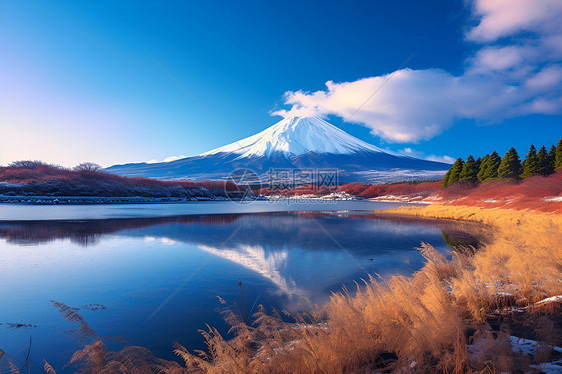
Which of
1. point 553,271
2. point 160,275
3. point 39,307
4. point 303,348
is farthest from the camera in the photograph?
point 160,275

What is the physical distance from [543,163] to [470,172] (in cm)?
1095

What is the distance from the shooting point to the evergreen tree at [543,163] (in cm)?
3731

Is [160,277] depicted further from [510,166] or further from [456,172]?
[456,172]

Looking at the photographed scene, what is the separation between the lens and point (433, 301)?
3697mm

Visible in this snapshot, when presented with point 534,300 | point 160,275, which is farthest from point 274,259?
point 534,300

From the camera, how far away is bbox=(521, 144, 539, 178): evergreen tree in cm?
3791

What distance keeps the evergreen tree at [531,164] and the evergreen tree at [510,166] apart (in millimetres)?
899

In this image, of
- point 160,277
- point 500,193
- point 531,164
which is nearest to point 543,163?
point 531,164

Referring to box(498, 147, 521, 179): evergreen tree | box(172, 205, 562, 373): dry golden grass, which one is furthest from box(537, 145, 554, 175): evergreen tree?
box(172, 205, 562, 373): dry golden grass

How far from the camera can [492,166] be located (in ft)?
144

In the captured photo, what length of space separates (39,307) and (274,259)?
609 cm

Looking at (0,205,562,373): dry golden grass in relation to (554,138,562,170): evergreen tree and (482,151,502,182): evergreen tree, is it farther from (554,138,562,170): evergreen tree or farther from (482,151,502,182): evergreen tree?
(482,151,502,182): evergreen tree

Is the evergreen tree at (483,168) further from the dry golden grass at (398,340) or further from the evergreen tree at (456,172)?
the dry golden grass at (398,340)

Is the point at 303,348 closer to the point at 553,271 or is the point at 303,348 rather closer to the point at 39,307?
the point at 553,271
